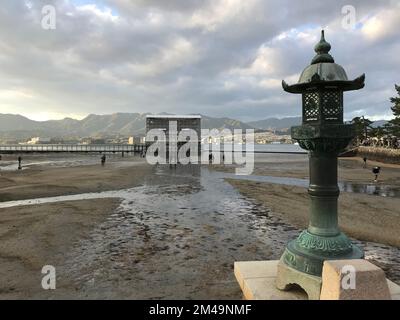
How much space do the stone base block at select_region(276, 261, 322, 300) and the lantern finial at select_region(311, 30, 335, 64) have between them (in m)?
3.34

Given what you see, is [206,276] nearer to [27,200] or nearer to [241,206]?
[241,206]

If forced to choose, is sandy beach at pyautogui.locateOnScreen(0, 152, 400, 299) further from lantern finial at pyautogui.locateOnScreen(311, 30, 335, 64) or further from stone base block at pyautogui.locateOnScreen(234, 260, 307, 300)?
lantern finial at pyautogui.locateOnScreen(311, 30, 335, 64)

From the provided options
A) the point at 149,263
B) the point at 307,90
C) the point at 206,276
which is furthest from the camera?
the point at 149,263

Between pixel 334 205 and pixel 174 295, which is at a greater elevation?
pixel 334 205

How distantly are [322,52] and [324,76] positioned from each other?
55cm

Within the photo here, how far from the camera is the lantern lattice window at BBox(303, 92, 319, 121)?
4926mm

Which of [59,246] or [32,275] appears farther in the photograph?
[59,246]

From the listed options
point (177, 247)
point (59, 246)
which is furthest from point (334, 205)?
point (59, 246)

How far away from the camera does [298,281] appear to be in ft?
15.4

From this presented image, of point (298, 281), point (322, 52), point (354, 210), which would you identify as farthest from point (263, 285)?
point (354, 210)

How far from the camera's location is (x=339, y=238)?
474 cm

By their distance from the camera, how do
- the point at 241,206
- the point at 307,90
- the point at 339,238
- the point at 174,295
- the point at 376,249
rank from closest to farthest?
1. the point at 339,238
2. the point at 307,90
3. the point at 174,295
4. the point at 376,249
5. the point at 241,206

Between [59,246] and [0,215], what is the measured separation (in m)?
6.70

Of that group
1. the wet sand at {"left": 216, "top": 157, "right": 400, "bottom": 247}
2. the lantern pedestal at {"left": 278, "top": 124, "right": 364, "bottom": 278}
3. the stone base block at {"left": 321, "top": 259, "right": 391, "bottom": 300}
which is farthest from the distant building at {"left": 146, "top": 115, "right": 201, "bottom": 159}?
the stone base block at {"left": 321, "top": 259, "right": 391, "bottom": 300}
